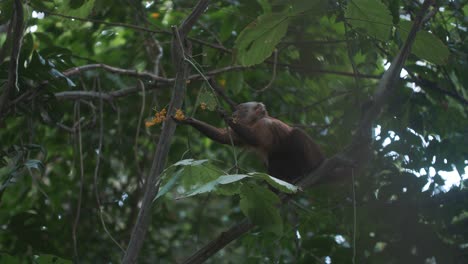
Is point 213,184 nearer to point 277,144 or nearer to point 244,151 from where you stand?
point 244,151

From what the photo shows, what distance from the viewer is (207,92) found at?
3.47 meters

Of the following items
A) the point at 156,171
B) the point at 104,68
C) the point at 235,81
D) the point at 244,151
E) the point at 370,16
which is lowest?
the point at 244,151

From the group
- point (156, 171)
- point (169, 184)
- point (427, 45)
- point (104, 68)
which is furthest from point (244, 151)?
point (169, 184)

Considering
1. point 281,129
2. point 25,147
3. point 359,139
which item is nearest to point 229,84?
point 281,129

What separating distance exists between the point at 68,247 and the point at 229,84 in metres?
2.40

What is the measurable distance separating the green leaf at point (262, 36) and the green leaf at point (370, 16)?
357mm

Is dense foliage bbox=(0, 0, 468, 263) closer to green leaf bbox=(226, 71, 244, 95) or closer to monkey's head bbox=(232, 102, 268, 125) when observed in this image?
green leaf bbox=(226, 71, 244, 95)

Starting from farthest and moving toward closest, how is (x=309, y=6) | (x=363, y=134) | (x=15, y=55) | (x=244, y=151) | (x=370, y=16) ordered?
(x=244, y=151) < (x=15, y=55) < (x=363, y=134) < (x=370, y=16) < (x=309, y=6)

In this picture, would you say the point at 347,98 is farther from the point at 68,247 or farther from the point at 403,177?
the point at 68,247

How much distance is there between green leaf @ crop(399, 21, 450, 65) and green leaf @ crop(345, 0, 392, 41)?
0.11 meters

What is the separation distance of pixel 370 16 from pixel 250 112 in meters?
2.81

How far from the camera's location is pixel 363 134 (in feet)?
12.2

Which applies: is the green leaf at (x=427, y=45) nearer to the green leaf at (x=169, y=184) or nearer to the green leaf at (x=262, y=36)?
the green leaf at (x=262, y=36)

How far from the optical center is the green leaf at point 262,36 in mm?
3242
